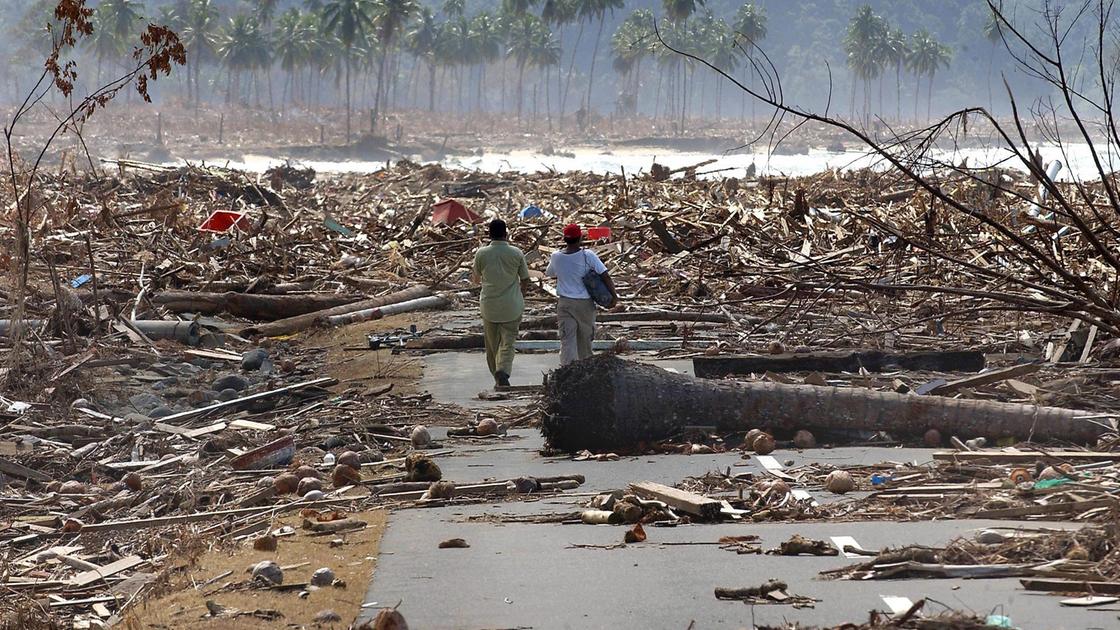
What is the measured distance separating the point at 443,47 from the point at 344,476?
13332 cm

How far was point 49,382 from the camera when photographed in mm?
12016

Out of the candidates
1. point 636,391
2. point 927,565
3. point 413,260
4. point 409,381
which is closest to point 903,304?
point 409,381

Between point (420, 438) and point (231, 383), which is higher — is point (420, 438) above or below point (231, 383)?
above

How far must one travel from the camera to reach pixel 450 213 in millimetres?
24266

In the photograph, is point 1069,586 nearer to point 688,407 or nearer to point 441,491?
point 441,491

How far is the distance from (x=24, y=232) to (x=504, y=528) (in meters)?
7.61

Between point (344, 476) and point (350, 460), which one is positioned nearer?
point (344, 476)

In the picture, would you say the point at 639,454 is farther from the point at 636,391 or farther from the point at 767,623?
the point at 767,623

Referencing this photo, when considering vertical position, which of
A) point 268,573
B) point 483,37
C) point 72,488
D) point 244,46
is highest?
point 483,37

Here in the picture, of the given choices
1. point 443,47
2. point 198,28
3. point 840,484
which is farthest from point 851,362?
point 443,47

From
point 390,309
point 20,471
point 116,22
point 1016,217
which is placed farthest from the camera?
point 116,22

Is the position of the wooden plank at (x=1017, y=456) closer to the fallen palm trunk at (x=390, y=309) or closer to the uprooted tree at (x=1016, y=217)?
the uprooted tree at (x=1016, y=217)

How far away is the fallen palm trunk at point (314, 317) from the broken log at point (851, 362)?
7.06 m

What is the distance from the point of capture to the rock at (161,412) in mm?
11352
